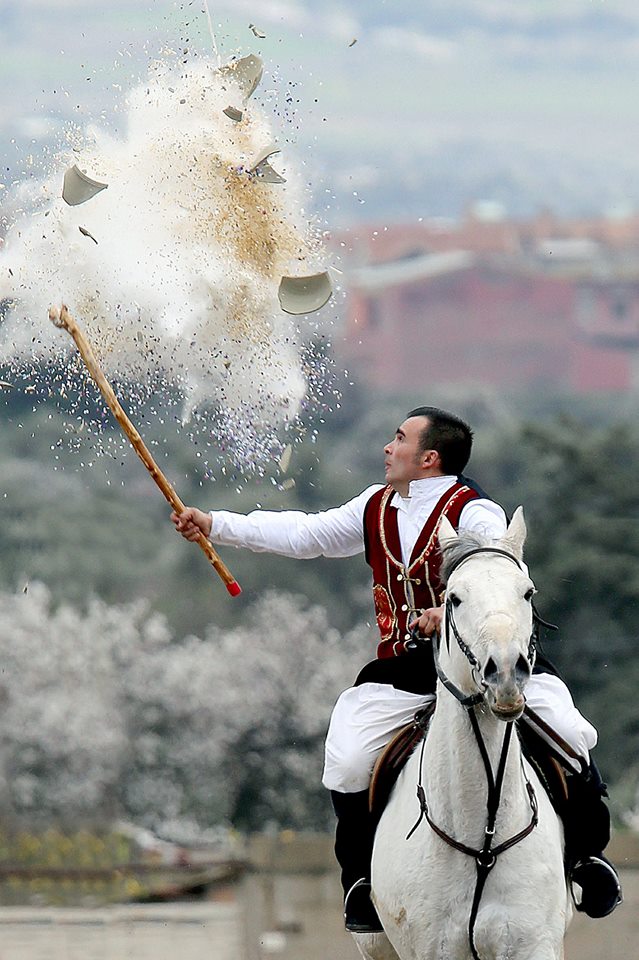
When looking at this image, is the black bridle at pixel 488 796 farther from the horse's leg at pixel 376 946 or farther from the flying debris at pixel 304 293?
the flying debris at pixel 304 293

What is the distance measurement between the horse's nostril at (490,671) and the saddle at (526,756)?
65 centimetres

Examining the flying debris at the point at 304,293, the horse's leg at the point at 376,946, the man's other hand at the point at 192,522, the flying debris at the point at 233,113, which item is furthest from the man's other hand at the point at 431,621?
the flying debris at the point at 233,113

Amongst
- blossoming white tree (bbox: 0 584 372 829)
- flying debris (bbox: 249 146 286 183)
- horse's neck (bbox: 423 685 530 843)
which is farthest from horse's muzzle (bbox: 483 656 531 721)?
blossoming white tree (bbox: 0 584 372 829)

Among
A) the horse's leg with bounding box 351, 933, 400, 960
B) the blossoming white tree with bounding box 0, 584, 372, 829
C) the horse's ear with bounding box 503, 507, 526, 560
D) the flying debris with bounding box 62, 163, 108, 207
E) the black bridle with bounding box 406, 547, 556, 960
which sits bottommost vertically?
the blossoming white tree with bounding box 0, 584, 372, 829

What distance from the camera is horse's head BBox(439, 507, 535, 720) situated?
243cm

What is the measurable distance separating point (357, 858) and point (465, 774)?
567 mm

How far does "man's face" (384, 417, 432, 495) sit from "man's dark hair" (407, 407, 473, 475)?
1 centimetres

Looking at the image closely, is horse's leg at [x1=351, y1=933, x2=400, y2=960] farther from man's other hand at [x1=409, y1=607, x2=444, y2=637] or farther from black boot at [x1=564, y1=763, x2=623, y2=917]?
man's other hand at [x1=409, y1=607, x2=444, y2=637]

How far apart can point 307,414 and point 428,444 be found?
3.89 meters

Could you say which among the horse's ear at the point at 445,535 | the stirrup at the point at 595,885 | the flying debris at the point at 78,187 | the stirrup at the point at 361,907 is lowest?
the stirrup at the point at 361,907

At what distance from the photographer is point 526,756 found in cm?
304

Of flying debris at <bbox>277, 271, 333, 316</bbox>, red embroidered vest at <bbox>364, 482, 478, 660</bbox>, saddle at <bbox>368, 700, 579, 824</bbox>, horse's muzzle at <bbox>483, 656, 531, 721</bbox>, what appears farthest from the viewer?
flying debris at <bbox>277, 271, 333, 316</bbox>

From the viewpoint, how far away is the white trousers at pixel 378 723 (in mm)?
3133

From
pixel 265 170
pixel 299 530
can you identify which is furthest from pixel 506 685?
pixel 265 170
